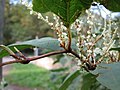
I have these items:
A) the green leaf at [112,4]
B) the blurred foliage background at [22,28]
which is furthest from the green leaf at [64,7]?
the blurred foliage background at [22,28]

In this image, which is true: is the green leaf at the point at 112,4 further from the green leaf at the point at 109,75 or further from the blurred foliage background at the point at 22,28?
the blurred foliage background at the point at 22,28

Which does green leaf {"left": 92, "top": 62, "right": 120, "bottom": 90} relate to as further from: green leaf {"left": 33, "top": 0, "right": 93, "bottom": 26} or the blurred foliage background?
the blurred foliage background

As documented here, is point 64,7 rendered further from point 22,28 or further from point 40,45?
point 22,28

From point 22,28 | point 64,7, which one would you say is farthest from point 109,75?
point 22,28

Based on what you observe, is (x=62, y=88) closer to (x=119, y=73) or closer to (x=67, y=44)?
(x=67, y=44)

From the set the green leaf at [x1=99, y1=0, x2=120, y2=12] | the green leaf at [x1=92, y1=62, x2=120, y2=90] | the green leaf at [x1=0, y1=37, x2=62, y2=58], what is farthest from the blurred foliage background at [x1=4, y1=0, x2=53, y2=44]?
the green leaf at [x1=92, y1=62, x2=120, y2=90]

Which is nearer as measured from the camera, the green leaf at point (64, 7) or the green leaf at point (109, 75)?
the green leaf at point (109, 75)
